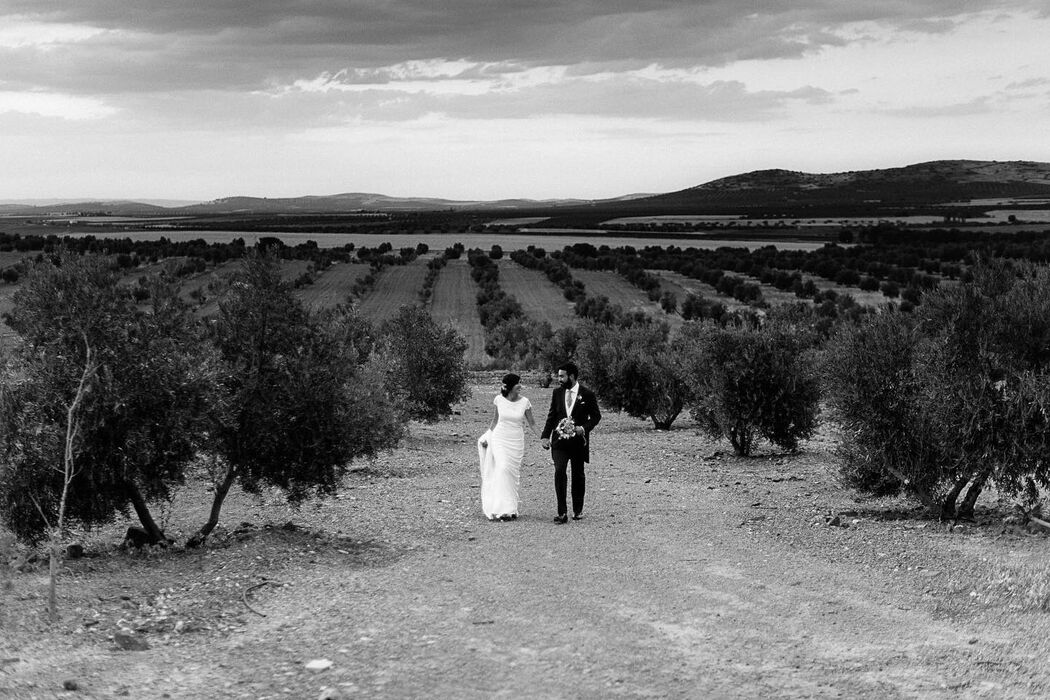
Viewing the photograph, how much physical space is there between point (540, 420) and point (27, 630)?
27.4 metres

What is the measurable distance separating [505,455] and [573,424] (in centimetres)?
104

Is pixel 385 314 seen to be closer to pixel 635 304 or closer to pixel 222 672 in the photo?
pixel 635 304

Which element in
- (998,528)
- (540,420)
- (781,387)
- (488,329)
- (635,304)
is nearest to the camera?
(998,528)

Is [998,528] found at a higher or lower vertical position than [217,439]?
lower

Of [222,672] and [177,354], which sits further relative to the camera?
[177,354]

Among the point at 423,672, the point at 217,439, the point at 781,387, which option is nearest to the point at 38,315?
the point at 217,439

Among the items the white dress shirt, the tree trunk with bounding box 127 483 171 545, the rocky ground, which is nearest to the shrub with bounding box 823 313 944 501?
the rocky ground

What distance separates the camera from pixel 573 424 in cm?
1402

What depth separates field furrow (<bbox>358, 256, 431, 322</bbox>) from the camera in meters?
100

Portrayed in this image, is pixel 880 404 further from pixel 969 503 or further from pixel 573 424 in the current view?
pixel 573 424

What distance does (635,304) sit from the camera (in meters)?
108

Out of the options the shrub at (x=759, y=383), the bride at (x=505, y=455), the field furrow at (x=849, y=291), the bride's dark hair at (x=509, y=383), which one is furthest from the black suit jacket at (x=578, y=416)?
the field furrow at (x=849, y=291)

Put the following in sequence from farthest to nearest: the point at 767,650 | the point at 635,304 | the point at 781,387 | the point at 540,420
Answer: the point at 635,304, the point at 540,420, the point at 781,387, the point at 767,650

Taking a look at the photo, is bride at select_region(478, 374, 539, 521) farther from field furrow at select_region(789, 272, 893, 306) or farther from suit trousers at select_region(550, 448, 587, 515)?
field furrow at select_region(789, 272, 893, 306)
